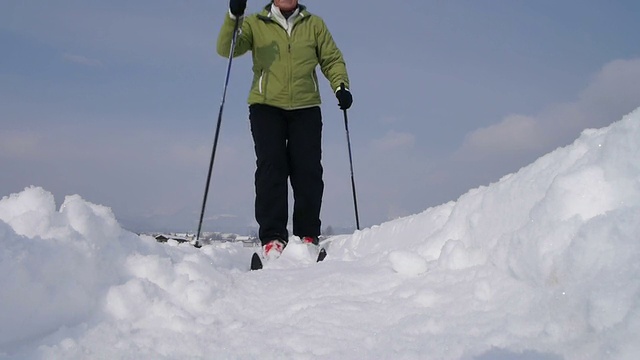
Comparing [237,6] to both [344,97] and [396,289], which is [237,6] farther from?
[396,289]

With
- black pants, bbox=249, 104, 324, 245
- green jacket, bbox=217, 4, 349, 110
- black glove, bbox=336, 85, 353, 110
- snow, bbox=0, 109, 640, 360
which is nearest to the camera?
snow, bbox=0, 109, 640, 360

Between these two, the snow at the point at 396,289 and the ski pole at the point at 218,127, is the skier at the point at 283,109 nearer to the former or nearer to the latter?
the ski pole at the point at 218,127

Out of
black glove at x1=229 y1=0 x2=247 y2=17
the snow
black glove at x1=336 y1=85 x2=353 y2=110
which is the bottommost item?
the snow

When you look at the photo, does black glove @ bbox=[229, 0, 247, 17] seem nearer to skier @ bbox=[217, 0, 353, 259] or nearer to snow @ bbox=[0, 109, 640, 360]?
skier @ bbox=[217, 0, 353, 259]

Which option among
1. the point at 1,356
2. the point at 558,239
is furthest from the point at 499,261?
the point at 1,356

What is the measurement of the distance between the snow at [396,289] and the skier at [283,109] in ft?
5.82

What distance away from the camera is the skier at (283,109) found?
4.64 meters

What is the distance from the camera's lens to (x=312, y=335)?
201cm

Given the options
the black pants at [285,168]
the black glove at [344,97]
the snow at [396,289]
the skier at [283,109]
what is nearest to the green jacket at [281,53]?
the skier at [283,109]

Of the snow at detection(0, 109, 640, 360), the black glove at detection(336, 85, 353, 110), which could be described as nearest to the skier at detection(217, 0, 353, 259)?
the black glove at detection(336, 85, 353, 110)

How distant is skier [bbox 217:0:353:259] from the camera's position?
464 centimetres

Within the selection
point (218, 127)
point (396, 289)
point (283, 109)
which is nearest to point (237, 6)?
point (283, 109)

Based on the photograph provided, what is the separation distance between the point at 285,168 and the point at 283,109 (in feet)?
1.81

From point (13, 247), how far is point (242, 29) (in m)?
3.33
